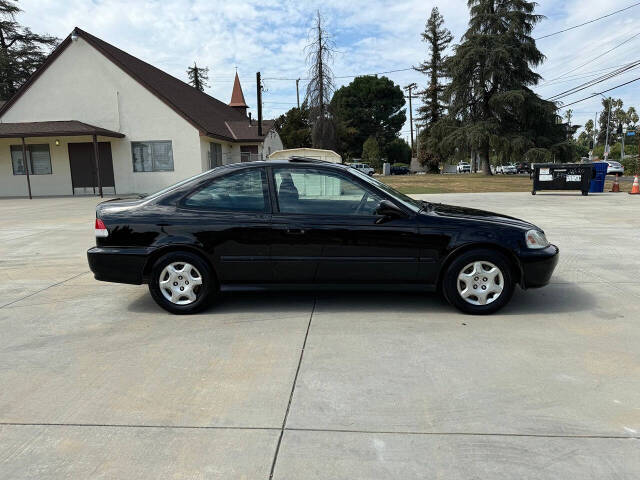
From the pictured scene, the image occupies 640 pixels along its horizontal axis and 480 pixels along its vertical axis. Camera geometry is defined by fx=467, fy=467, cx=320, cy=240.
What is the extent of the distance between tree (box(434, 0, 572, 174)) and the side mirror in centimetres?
3565

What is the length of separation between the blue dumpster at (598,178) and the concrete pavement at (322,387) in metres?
15.8

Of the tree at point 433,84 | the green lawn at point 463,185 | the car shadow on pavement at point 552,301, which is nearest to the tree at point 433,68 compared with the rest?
the tree at point 433,84

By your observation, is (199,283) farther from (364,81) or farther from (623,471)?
(364,81)

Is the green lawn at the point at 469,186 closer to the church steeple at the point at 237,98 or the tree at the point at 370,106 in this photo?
the church steeple at the point at 237,98

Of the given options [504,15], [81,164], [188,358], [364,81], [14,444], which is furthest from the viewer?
[364,81]

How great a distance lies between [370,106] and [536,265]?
216ft

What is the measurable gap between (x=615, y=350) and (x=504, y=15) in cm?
4257

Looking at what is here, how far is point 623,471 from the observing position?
237 cm

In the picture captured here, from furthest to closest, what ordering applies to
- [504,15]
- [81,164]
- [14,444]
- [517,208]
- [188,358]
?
[504,15] < [81,164] < [517,208] < [188,358] < [14,444]

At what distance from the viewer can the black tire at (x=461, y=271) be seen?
460 cm

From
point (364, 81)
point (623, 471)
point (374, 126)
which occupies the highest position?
point (364, 81)

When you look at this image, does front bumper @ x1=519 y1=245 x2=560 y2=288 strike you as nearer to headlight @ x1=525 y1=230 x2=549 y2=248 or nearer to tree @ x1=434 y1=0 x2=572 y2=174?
headlight @ x1=525 y1=230 x2=549 y2=248

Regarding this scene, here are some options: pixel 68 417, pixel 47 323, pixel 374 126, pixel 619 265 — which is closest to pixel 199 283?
pixel 47 323

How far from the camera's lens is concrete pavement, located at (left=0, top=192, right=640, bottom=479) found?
250cm
